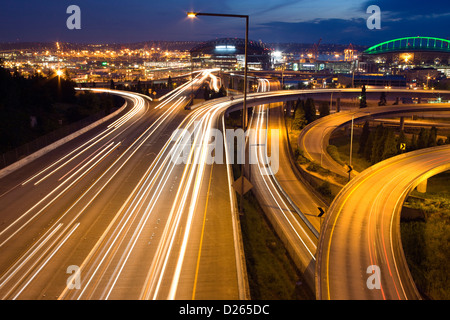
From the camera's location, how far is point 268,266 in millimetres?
19000

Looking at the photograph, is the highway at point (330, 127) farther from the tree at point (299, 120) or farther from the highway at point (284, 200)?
the highway at point (284, 200)

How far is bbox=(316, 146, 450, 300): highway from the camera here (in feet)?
48.2

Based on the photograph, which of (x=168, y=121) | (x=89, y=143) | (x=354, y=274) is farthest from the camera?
(x=168, y=121)

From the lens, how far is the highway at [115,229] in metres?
13.5

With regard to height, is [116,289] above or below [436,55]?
below

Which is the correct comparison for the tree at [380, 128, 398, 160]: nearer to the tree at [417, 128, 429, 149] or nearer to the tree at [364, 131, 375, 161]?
the tree at [364, 131, 375, 161]

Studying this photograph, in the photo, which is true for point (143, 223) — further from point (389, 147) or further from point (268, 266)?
point (389, 147)

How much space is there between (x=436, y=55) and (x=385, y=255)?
635 ft

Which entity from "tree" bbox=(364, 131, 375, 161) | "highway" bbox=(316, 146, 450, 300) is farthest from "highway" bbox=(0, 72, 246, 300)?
"tree" bbox=(364, 131, 375, 161)

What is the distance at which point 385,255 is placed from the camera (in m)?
17.7

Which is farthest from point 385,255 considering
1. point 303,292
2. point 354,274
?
point 303,292
